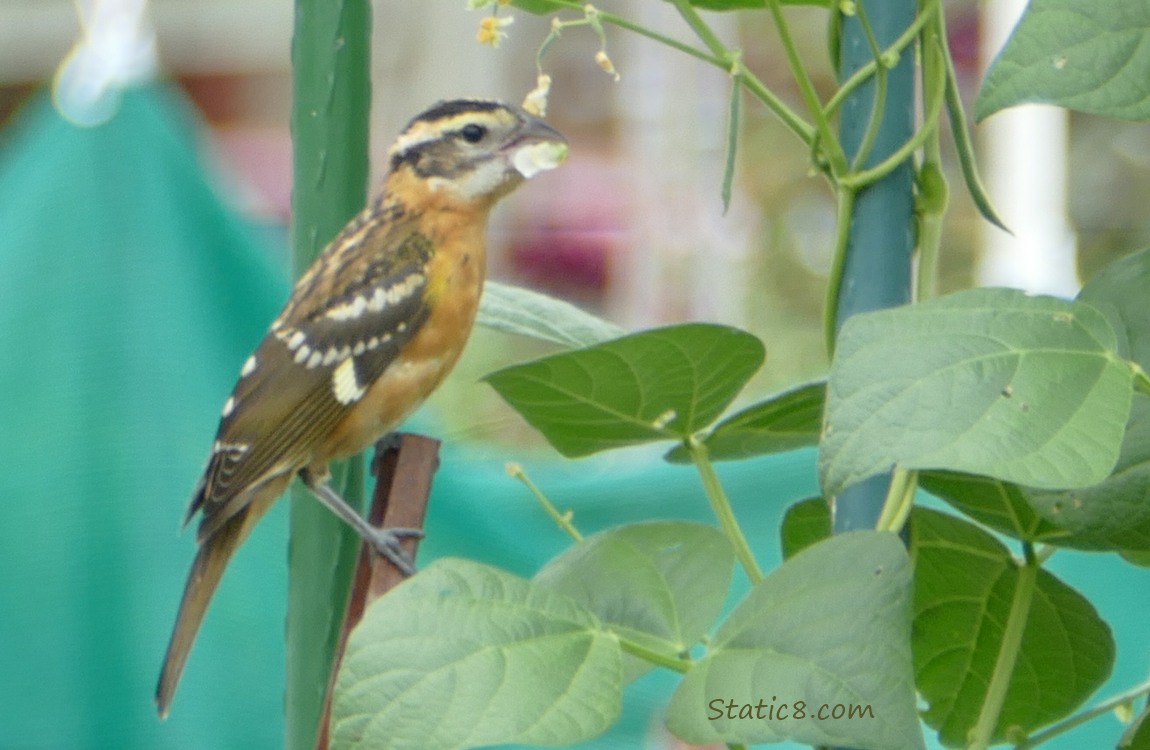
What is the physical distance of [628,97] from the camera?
745 centimetres

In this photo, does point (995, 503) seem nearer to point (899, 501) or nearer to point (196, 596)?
point (899, 501)

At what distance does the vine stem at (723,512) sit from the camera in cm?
104

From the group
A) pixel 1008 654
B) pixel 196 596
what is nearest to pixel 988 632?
pixel 1008 654

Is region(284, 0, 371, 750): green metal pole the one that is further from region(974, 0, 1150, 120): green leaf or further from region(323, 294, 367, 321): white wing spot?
region(323, 294, 367, 321): white wing spot

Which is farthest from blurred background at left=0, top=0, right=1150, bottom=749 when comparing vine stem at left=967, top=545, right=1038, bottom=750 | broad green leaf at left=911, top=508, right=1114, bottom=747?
vine stem at left=967, top=545, right=1038, bottom=750

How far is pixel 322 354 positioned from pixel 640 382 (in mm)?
1148

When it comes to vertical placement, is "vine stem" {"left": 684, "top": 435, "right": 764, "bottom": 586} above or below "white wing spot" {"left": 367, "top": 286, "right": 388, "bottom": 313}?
below

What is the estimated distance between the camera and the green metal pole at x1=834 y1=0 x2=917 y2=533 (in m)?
1.04

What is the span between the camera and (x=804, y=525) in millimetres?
1215

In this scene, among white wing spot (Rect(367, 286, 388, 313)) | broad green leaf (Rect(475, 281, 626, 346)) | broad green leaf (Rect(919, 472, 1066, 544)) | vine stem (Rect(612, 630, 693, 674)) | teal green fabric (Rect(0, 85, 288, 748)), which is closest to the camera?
vine stem (Rect(612, 630, 693, 674))

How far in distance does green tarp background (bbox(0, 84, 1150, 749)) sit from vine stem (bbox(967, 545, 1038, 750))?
5.23 feet

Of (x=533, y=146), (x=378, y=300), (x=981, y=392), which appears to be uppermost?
(x=533, y=146)

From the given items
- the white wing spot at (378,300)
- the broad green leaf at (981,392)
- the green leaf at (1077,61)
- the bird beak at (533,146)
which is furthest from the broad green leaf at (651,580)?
the white wing spot at (378,300)

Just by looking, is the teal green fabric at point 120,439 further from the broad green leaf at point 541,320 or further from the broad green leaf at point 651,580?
the broad green leaf at point 651,580
